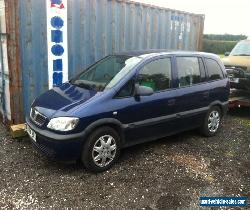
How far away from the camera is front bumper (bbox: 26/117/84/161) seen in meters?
4.09

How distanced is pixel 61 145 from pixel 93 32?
3.41 meters

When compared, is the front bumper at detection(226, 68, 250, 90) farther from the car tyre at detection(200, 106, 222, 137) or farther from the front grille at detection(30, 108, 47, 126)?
the front grille at detection(30, 108, 47, 126)

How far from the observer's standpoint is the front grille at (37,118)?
14.4 ft

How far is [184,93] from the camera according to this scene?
5398 mm

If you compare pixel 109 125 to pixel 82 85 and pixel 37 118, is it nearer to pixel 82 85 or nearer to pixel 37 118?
pixel 82 85

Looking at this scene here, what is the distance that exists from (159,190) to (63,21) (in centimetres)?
393

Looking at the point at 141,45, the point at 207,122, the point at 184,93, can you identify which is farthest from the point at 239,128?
the point at 141,45

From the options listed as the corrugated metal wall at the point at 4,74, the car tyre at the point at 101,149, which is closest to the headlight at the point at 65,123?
the car tyre at the point at 101,149

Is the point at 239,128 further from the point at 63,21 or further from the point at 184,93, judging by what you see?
the point at 63,21

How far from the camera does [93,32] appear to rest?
6730 millimetres

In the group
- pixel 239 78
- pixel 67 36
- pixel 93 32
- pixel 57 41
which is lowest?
pixel 239 78

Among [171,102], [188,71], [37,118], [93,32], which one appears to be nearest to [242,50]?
[188,71]

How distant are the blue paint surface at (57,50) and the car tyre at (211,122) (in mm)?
3211

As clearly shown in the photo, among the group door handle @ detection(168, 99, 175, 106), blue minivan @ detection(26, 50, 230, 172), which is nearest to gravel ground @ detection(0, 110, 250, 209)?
blue minivan @ detection(26, 50, 230, 172)
